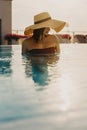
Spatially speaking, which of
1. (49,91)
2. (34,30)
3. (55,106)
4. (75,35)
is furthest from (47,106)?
(75,35)

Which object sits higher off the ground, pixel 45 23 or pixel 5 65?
pixel 45 23

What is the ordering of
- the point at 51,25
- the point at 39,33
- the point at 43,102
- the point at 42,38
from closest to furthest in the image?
the point at 43,102, the point at 51,25, the point at 39,33, the point at 42,38

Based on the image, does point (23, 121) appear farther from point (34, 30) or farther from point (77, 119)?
point (34, 30)

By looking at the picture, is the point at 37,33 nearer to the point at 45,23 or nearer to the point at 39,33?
the point at 39,33

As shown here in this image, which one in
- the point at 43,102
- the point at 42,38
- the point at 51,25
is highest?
the point at 51,25

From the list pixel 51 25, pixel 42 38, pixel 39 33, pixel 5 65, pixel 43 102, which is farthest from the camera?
pixel 42 38

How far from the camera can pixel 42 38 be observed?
5.91m

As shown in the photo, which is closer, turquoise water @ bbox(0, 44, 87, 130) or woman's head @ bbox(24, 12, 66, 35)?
turquoise water @ bbox(0, 44, 87, 130)

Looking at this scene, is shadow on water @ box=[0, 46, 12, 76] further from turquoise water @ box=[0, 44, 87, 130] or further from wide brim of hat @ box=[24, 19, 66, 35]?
wide brim of hat @ box=[24, 19, 66, 35]

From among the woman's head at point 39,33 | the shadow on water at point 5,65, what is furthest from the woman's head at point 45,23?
the shadow on water at point 5,65

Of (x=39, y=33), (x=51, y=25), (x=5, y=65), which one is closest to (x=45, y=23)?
(x=51, y=25)

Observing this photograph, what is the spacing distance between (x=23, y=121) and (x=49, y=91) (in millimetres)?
824

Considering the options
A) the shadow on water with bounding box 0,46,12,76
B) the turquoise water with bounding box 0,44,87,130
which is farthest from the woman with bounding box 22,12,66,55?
the turquoise water with bounding box 0,44,87,130

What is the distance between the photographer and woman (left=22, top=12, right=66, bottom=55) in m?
5.66
